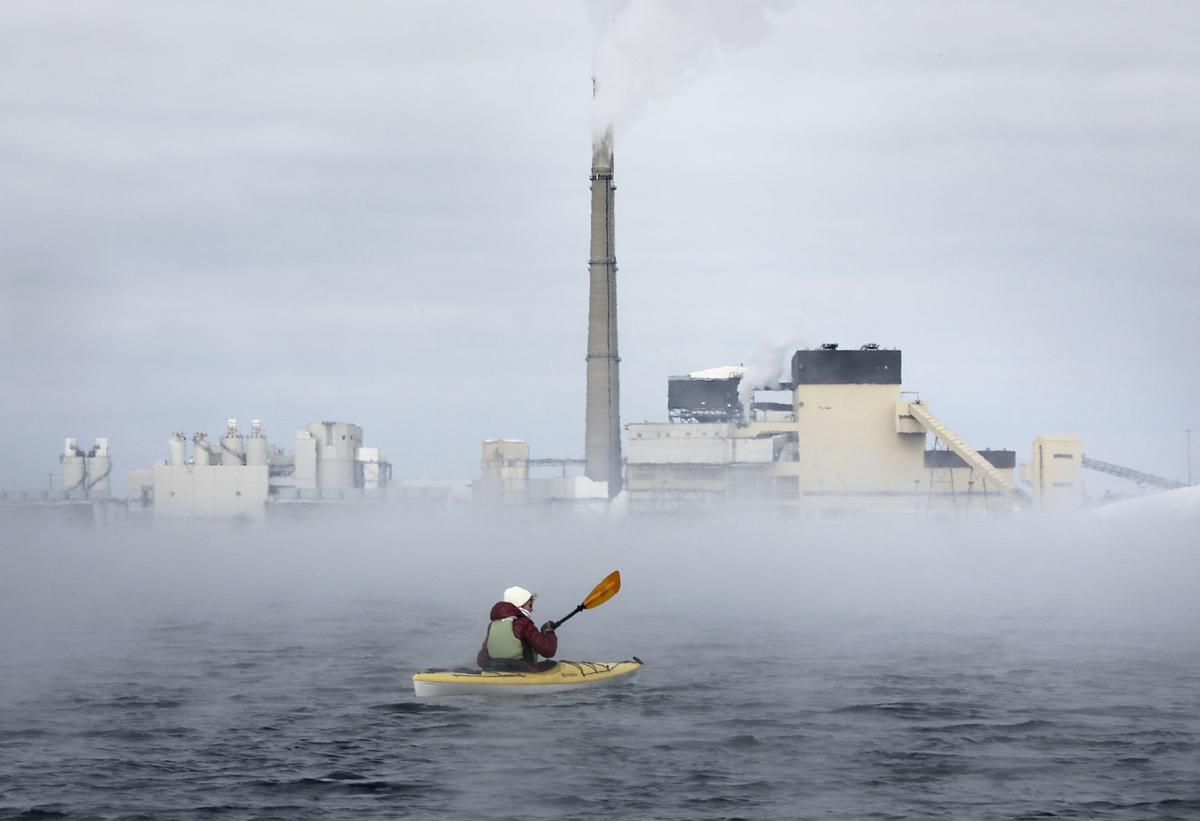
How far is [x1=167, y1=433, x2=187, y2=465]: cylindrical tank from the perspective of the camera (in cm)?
16575

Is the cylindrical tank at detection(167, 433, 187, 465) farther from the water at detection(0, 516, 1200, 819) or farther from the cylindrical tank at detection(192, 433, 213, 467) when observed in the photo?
the water at detection(0, 516, 1200, 819)

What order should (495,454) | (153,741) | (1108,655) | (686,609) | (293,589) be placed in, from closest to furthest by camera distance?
1. (153,741)
2. (1108,655)
3. (686,609)
4. (293,589)
5. (495,454)

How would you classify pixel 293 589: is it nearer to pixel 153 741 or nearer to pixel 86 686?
pixel 86 686

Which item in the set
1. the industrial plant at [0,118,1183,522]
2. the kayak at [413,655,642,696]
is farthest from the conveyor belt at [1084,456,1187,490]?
the kayak at [413,655,642,696]

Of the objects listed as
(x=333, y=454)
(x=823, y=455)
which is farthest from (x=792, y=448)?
(x=333, y=454)

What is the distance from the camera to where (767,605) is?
70250mm

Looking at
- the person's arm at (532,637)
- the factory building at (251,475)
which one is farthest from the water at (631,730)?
the factory building at (251,475)

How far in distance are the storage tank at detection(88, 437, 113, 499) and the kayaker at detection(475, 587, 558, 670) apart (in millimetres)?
150264

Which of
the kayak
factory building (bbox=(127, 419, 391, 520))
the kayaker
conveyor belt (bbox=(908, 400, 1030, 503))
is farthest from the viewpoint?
factory building (bbox=(127, 419, 391, 520))

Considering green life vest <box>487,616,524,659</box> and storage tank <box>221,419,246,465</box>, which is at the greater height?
storage tank <box>221,419,246,465</box>

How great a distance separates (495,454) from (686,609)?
310 feet

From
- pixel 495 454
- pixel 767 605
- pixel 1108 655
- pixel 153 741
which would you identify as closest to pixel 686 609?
pixel 767 605

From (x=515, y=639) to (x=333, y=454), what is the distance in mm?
132818

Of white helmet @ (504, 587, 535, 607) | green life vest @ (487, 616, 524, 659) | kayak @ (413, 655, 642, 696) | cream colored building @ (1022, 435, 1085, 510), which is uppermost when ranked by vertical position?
cream colored building @ (1022, 435, 1085, 510)
